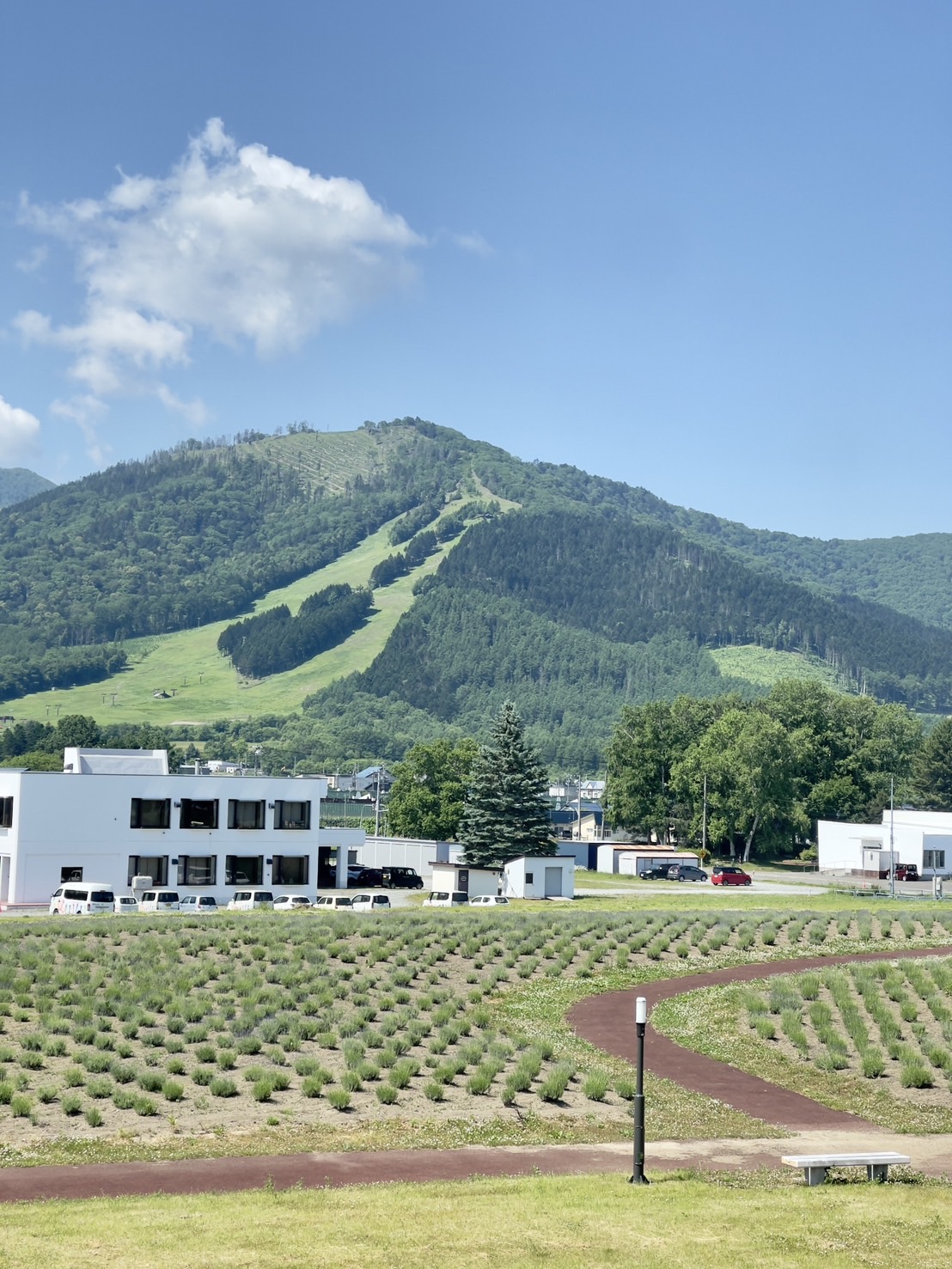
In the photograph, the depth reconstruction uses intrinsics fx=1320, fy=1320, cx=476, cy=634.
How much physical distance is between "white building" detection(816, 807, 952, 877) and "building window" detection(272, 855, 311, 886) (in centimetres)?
4173

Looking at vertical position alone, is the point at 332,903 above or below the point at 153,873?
below

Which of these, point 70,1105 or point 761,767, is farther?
Result: point 761,767

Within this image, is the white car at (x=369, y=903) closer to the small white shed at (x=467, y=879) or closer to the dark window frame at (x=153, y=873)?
the small white shed at (x=467, y=879)

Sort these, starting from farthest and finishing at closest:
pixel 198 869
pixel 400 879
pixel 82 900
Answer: pixel 400 879, pixel 198 869, pixel 82 900

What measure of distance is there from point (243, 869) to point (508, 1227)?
182 feet

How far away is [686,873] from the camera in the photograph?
92.0 m

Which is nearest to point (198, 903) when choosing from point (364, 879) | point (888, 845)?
point (364, 879)

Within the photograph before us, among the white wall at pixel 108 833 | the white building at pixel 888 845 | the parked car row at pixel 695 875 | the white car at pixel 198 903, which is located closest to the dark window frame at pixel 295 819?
the white wall at pixel 108 833

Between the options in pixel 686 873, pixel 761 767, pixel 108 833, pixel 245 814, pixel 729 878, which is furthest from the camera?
pixel 761 767

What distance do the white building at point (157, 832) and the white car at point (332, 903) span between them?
5.13ft

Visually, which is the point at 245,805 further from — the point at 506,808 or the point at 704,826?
the point at 704,826

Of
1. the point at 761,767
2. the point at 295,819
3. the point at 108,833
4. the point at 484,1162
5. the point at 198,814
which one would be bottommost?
the point at 484,1162

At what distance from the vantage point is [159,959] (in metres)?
36.4

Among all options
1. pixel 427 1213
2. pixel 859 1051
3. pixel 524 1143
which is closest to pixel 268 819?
pixel 859 1051
